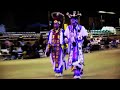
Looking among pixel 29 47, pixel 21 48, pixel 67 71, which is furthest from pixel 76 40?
pixel 21 48

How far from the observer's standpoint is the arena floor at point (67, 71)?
448cm

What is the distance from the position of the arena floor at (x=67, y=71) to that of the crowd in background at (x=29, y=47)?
0.08m

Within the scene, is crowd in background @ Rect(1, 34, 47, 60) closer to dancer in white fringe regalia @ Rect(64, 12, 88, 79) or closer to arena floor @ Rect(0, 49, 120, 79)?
arena floor @ Rect(0, 49, 120, 79)

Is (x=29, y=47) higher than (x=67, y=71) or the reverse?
higher

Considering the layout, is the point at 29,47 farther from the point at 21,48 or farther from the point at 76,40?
the point at 76,40

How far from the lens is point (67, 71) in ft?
14.9

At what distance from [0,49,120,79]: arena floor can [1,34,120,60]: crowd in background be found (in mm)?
81

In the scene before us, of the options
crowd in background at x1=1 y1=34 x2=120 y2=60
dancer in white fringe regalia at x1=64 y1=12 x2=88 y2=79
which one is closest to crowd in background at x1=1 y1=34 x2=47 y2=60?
crowd in background at x1=1 y1=34 x2=120 y2=60

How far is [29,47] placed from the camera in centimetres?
447

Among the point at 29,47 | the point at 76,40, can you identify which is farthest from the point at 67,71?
the point at 29,47

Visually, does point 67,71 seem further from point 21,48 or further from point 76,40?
point 21,48

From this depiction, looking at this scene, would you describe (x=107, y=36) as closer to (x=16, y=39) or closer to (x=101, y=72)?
(x=101, y=72)

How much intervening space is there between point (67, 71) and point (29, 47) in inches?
27.5
